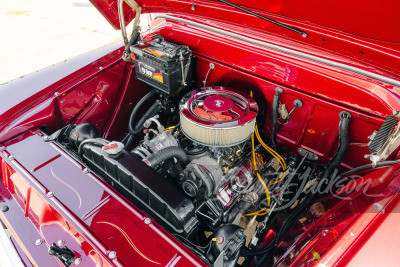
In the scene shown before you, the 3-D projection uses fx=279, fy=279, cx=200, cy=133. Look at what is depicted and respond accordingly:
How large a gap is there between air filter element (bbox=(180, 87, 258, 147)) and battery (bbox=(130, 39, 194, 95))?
16 centimetres

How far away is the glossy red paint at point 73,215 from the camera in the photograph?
3.23 feet

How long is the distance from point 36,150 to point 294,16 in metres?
1.33

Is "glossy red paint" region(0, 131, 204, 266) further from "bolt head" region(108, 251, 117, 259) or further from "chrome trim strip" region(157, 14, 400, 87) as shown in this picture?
"chrome trim strip" region(157, 14, 400, 87)

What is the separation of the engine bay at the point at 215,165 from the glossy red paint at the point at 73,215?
0.38 ft

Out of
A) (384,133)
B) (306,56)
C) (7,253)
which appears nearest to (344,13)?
(306,56)

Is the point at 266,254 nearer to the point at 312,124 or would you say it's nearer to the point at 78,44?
the point at 312,124

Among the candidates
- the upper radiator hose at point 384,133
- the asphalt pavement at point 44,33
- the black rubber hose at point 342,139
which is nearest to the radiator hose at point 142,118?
the black rubber hose at point 342,139

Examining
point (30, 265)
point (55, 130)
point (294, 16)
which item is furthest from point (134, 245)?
point (294, 16)

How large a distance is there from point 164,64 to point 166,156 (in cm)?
54

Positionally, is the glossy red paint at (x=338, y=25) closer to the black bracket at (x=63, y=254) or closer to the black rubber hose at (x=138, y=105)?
the black rubber hose at (x=138, y=105)

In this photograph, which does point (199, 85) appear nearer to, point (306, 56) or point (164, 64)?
point (164, 64)

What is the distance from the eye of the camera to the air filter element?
1.33 metres

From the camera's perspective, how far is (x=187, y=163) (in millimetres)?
1445

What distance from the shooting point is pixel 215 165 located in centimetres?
144
